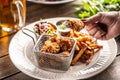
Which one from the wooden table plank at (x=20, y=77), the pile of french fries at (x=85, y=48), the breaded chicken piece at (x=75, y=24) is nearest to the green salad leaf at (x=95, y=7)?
the breaded chicken piece at (x=75, y=24)

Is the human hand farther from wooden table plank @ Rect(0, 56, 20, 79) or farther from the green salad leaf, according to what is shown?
wooden table plank @ Rect(0, 56, 20, 79)

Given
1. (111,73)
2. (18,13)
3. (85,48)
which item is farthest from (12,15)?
(111,73)

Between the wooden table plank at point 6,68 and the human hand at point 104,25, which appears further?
the human hand at point 104,25

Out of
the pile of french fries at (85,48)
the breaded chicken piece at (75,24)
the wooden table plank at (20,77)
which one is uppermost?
the breaded chicken piece at (75,24)

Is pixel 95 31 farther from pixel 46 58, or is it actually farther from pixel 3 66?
pixel 3 66

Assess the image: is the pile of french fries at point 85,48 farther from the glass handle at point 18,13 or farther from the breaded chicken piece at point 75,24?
the glass handle at point 18,13

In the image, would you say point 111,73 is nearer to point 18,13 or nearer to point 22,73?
point 22,73
